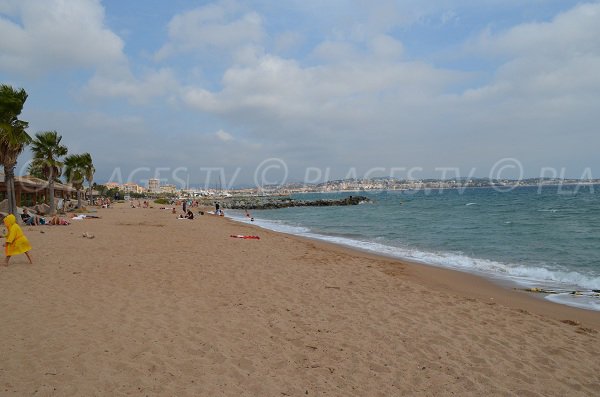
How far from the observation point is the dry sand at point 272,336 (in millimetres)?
3865

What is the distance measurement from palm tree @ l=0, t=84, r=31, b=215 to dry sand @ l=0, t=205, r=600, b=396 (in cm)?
1024

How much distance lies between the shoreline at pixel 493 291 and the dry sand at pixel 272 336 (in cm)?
8

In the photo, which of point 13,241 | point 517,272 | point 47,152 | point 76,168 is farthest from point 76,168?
point 517,272

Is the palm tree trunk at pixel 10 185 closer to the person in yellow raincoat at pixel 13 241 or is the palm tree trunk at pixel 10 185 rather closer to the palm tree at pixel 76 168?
the person in yellow raincoat at pixel 13 241

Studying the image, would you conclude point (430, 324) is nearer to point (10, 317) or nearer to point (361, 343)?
point (361, 343)

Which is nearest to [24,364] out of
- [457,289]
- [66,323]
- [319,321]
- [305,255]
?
[66,323]

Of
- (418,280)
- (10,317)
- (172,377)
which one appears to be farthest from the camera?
(418,280)

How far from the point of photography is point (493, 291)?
30.1ft

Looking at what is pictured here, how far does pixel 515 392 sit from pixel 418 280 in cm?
609

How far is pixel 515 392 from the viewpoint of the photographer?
395 centimetres

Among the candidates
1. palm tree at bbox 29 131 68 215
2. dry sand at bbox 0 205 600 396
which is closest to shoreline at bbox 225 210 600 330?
dry sand at bbox 0 205 600 396

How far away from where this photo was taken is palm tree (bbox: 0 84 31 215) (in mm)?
16578

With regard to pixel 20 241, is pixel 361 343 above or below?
below

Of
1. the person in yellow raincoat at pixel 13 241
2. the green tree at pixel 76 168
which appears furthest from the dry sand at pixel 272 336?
the green tree at pixel 76 168
